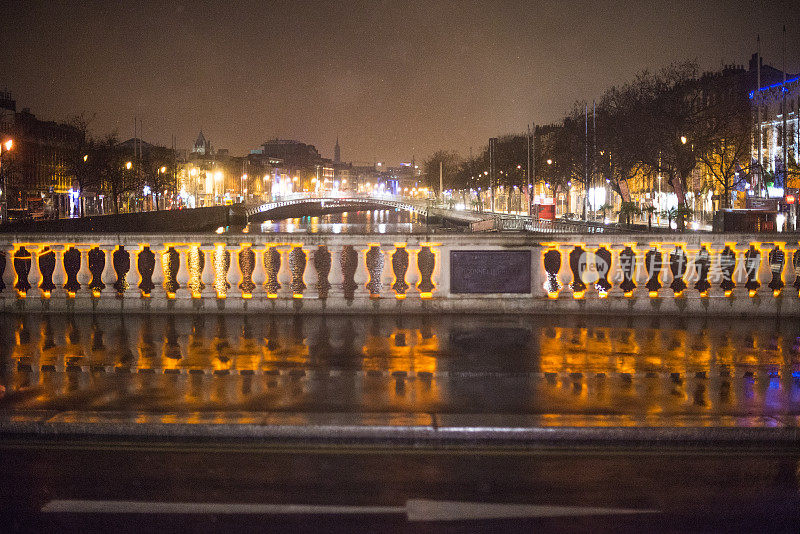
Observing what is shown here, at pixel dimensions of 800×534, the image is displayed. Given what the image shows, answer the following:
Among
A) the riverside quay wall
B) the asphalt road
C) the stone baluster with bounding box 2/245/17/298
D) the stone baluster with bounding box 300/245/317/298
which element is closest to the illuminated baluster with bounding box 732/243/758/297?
the riverside quay wall

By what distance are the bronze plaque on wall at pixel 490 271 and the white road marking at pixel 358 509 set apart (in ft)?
23.5

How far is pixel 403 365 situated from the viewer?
27.3ft

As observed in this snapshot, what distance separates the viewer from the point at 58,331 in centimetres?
1050

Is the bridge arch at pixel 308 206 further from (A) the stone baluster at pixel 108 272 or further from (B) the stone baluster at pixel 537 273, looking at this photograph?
(B) the stone baluster at pixel 537 273

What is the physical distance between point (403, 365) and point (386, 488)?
3.21 meters

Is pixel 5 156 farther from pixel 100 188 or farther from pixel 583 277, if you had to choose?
pixel 583 277

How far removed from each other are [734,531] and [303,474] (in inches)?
105

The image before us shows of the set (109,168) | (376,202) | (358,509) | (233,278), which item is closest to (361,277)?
(233,278)

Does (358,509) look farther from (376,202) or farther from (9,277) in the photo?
(376,202)

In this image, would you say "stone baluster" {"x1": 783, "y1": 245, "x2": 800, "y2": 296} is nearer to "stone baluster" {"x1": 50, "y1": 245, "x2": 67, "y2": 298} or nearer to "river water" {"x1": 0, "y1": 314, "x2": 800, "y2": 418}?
"river water" {"x1": 0, "y1": 314, "x2": 800, "y2": 418}

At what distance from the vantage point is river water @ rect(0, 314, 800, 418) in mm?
6844

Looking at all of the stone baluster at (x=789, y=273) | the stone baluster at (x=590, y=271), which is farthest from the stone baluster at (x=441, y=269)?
the stone baluster at (x=789, y=273)

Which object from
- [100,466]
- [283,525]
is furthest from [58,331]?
[283,525]

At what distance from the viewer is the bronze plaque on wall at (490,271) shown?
39.0ft
